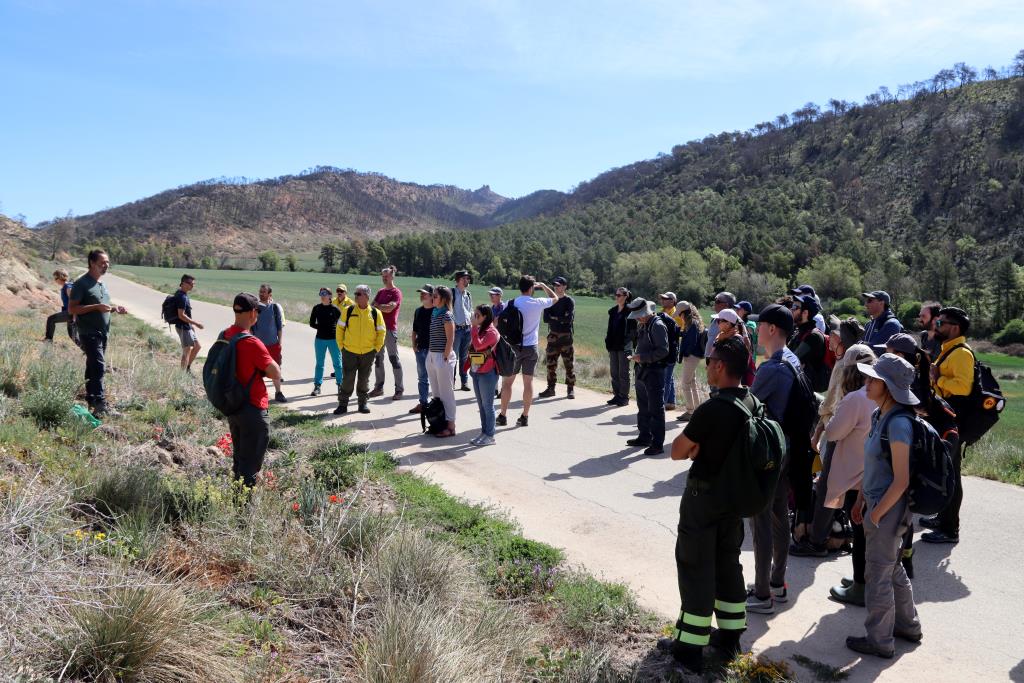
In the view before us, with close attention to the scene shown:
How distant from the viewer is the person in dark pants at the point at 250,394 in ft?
18.5

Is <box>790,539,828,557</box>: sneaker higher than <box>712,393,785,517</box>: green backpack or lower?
lower

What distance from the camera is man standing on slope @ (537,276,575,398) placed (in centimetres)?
1251

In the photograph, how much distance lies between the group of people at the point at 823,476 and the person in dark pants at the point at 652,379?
6.51ft

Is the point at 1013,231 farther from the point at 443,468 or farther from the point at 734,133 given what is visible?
the point at 443,468

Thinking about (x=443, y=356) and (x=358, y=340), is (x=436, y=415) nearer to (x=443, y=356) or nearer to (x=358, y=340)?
(x=443, y=356)

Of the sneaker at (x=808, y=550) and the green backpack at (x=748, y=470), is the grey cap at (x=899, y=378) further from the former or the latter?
the sneaker at (x=808, y=550)

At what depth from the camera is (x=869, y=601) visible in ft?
13.7

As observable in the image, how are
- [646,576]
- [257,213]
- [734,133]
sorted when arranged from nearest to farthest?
[646,576], [734,133], [257,213]

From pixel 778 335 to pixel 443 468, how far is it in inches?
179

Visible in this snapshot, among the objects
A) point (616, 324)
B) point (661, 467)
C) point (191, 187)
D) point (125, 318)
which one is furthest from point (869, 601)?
point (191, 187)

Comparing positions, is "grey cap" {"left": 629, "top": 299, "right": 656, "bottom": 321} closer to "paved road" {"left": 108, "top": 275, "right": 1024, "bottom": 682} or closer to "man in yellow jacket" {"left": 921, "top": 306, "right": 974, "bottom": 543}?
"paved road" {"left": 108, "top": 275, "right": 1024, "bottom": 682}

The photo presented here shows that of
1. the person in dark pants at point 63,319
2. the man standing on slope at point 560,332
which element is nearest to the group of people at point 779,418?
the man standing on slope at point 560,332

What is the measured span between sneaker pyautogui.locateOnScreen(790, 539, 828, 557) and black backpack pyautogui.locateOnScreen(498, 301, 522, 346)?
539cm

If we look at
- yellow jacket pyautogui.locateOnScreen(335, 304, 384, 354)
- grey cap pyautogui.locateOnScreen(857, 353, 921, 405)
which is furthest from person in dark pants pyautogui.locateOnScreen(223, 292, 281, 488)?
yellow jacket pyautogui.locateOnScreen(335, 304, 384, 354)
